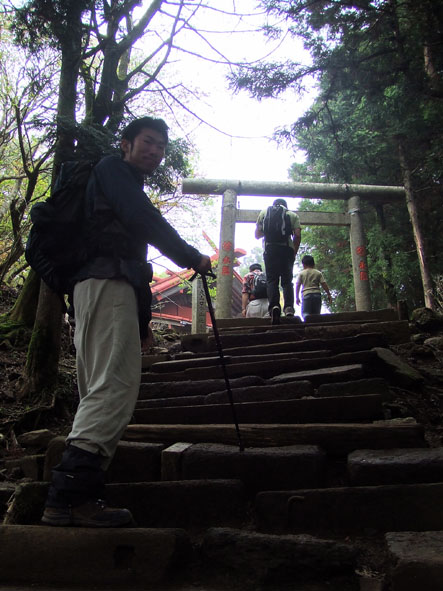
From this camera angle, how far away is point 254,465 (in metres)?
2.49

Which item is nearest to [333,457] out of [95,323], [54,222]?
[95,323]

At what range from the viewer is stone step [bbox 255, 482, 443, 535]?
79.9 inches

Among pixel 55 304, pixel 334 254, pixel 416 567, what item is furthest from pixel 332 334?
pixel 334 254

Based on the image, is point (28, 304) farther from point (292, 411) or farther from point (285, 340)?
point (292, 411)

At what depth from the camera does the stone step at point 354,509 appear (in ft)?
6.66

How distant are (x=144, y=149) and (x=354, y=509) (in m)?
1.99

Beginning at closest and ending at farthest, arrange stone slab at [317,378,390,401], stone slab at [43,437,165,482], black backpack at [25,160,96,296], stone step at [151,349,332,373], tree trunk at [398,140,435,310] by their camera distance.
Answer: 1. black backpack at [25,160,96,296]
2. stone slab at [43,437,165,482]
3. stone slab at [317,378,390,401]
4. stone step at [151,349,332,373]
5. tree trunk at [398,140,435,310]

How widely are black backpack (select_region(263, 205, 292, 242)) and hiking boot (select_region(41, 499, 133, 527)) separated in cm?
544

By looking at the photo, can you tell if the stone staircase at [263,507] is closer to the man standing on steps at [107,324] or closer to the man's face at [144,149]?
the man standing on steps at [107,324]

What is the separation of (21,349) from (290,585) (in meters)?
5.28

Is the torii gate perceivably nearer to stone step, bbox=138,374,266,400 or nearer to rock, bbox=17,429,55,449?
stone step, bbox=138,374,266,400

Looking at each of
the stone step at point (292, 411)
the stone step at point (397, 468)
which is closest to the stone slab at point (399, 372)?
the stone step at point (292, 411)

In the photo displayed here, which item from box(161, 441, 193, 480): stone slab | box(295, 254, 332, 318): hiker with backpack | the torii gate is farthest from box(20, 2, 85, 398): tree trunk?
the torii gate

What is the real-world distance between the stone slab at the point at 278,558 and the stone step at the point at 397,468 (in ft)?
1.76
